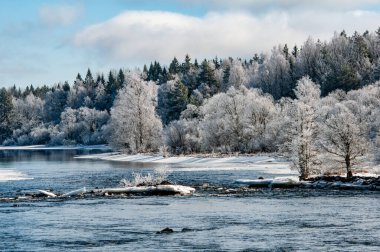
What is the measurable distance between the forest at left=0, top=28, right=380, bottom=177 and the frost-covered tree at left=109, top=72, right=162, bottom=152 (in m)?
0.18

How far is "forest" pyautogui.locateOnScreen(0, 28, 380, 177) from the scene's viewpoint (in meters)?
60.0

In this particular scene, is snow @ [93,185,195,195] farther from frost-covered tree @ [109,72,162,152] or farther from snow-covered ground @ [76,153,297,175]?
frost-covered tree @ [109,72,162,152]

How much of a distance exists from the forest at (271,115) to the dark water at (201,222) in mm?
9496

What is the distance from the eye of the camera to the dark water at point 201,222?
2994 cm

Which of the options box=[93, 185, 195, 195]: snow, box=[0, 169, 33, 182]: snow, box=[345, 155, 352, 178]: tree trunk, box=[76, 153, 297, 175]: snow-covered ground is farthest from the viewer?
box=[76, 153, 297, 175]: snow-covered ground

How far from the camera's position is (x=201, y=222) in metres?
36.9

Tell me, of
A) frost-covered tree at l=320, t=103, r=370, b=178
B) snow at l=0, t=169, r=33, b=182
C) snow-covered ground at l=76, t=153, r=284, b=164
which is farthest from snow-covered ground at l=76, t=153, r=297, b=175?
snow at l=0, t=169, r=33, b=182

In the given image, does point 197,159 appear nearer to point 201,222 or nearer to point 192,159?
point 192,159

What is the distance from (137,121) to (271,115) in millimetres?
24477

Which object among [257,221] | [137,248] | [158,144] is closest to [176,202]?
[257,221]

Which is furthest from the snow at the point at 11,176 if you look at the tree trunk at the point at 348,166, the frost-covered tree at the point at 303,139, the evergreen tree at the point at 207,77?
the evergreen tree at the point at 207,77

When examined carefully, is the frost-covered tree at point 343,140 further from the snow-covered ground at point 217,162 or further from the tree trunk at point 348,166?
the snow-covered ground at point 217,162

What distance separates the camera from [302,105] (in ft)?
200

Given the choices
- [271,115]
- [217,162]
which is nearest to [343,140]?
[217,162]
